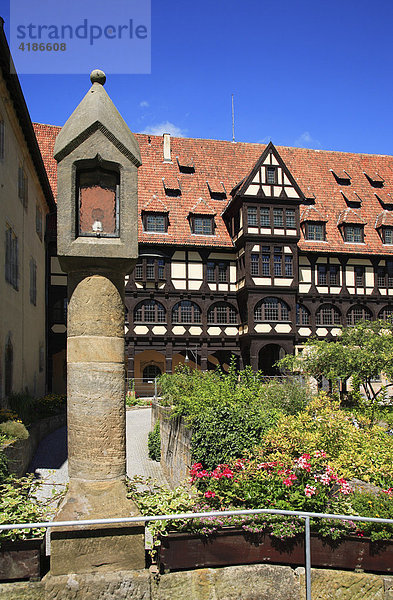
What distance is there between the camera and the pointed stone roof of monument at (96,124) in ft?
16.6

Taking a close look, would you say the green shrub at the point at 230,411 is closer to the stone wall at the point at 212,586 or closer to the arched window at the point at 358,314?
the stone wall at the point at 212,586

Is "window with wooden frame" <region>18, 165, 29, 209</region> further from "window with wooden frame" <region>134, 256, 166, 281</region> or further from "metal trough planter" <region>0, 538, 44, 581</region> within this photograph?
"metal trough planter" <region>0, 538, 44, 581</region>

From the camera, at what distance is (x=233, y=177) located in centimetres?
3300

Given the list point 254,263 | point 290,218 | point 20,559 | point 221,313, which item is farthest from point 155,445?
point 290,218

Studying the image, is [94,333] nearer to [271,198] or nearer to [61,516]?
[61,516]

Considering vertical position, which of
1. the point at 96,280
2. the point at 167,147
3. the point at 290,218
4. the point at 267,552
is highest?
the point at 167,147

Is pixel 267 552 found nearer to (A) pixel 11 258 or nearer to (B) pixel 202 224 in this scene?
(A) pixel 11 258

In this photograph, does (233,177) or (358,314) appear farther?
(233,177)

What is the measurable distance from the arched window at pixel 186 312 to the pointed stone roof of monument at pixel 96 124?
2370cm

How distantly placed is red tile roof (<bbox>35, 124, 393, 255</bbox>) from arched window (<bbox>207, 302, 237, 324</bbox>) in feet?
10.9

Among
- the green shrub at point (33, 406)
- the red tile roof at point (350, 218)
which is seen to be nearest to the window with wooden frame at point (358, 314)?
the red tile roof at point (350, 218)

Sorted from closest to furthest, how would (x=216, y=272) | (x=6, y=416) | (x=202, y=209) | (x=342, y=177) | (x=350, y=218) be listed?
1. (x=6, y=416)
2. (x=216, y=272)
3. (x=202, y=209)
4. (x=350, y=218)
5. (x=342, y=177)

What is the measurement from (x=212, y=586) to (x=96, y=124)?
4.23 metres

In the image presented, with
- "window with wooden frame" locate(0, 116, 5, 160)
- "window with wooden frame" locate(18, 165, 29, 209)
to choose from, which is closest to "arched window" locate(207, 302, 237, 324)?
"window with wooden frame" locate(18, 165, 29, 209)
